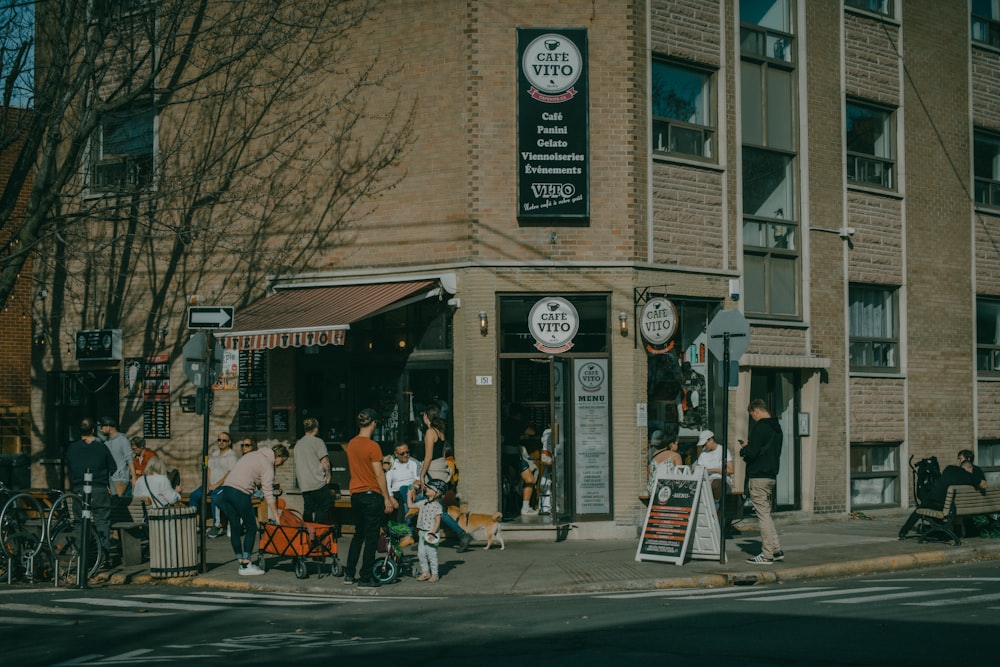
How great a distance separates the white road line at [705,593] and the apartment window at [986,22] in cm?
1594

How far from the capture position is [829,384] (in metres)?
21.2

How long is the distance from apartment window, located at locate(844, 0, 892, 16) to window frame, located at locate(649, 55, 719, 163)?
4586mm

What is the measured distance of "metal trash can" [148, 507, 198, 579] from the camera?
14547 millimetres

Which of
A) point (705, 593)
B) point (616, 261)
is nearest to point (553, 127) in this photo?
point (616, 261)

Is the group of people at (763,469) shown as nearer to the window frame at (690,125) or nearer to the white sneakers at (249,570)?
the window frame at (690,125)

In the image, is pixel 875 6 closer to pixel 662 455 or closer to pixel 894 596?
pixel 662 455

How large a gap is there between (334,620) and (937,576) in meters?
7.65

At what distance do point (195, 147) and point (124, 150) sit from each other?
1.89m

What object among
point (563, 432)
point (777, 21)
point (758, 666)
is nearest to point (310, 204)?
point (563, 432)

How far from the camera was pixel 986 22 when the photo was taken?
2477 centimetres

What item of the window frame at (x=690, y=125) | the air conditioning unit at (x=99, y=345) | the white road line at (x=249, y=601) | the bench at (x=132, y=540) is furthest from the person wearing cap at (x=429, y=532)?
the air conditioning unit at (x=99, y=345)

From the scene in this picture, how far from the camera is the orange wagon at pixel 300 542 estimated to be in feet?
45.9

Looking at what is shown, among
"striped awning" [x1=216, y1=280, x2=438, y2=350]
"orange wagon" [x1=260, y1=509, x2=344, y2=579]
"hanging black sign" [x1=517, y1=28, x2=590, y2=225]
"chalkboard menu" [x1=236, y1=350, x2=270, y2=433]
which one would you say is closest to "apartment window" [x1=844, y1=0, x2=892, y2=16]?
"hanging black sign" [x1=517, y1=28, x2=590, y2=225]

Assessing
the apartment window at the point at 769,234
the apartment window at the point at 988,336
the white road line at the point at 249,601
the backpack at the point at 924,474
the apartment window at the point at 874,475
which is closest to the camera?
the white road line at the point at 249,601
